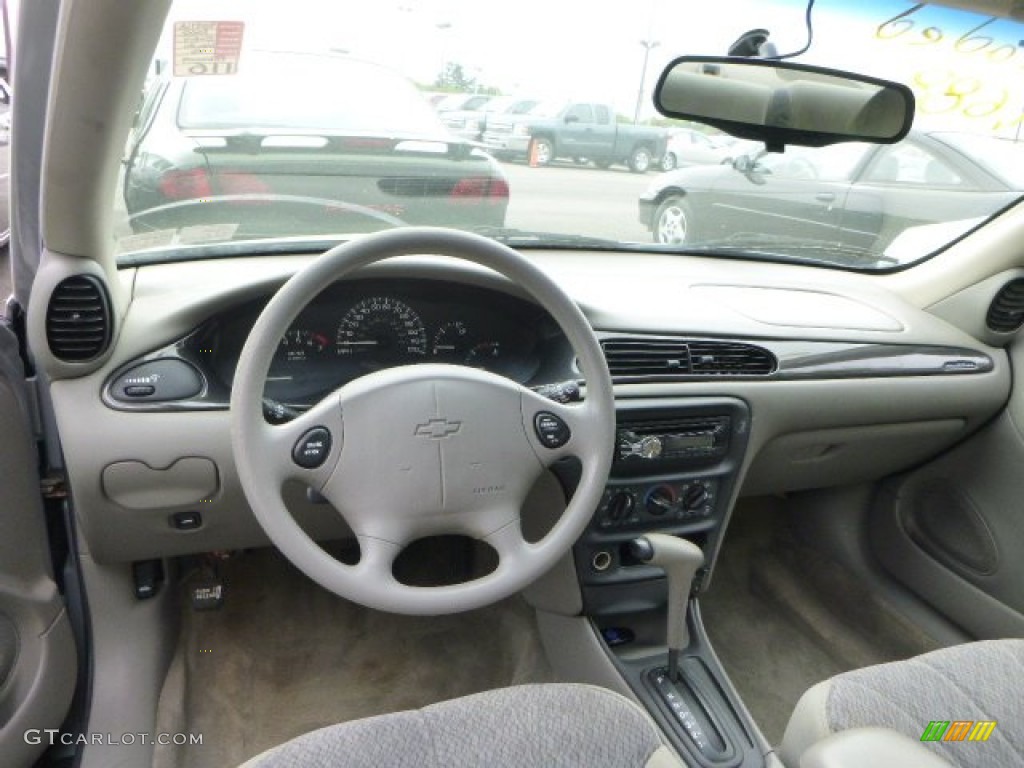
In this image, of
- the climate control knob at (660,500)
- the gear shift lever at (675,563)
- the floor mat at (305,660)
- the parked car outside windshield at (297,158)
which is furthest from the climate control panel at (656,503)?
the parked car outside windshield at (297,158)

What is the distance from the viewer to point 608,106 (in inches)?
99.4

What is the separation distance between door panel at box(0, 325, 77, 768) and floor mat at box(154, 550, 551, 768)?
1.13 ft

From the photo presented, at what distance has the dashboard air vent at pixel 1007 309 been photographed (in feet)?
8.14

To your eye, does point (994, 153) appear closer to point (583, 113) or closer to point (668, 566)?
point (583, 113)

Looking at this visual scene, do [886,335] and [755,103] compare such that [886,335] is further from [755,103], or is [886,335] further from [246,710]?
[246,710]

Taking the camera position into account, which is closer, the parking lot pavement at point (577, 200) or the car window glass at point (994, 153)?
the parking lot pavement at point (577, 200)

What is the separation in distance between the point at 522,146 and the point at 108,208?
1176mm

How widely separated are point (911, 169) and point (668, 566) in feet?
5.43

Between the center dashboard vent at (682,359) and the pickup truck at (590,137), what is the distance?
27.4 inches

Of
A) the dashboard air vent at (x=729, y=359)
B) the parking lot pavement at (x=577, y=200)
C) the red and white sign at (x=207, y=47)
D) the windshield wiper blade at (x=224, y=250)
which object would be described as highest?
the red and white sign at (x=207, y=47)

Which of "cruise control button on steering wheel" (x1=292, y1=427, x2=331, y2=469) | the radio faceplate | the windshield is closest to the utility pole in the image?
the windshield

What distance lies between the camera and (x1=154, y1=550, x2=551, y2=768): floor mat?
227cm

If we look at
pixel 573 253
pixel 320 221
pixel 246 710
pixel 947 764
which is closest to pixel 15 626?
pixel 246 710

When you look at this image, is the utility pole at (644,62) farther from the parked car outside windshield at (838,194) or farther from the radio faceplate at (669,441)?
the radio faceplate at (669,441)
